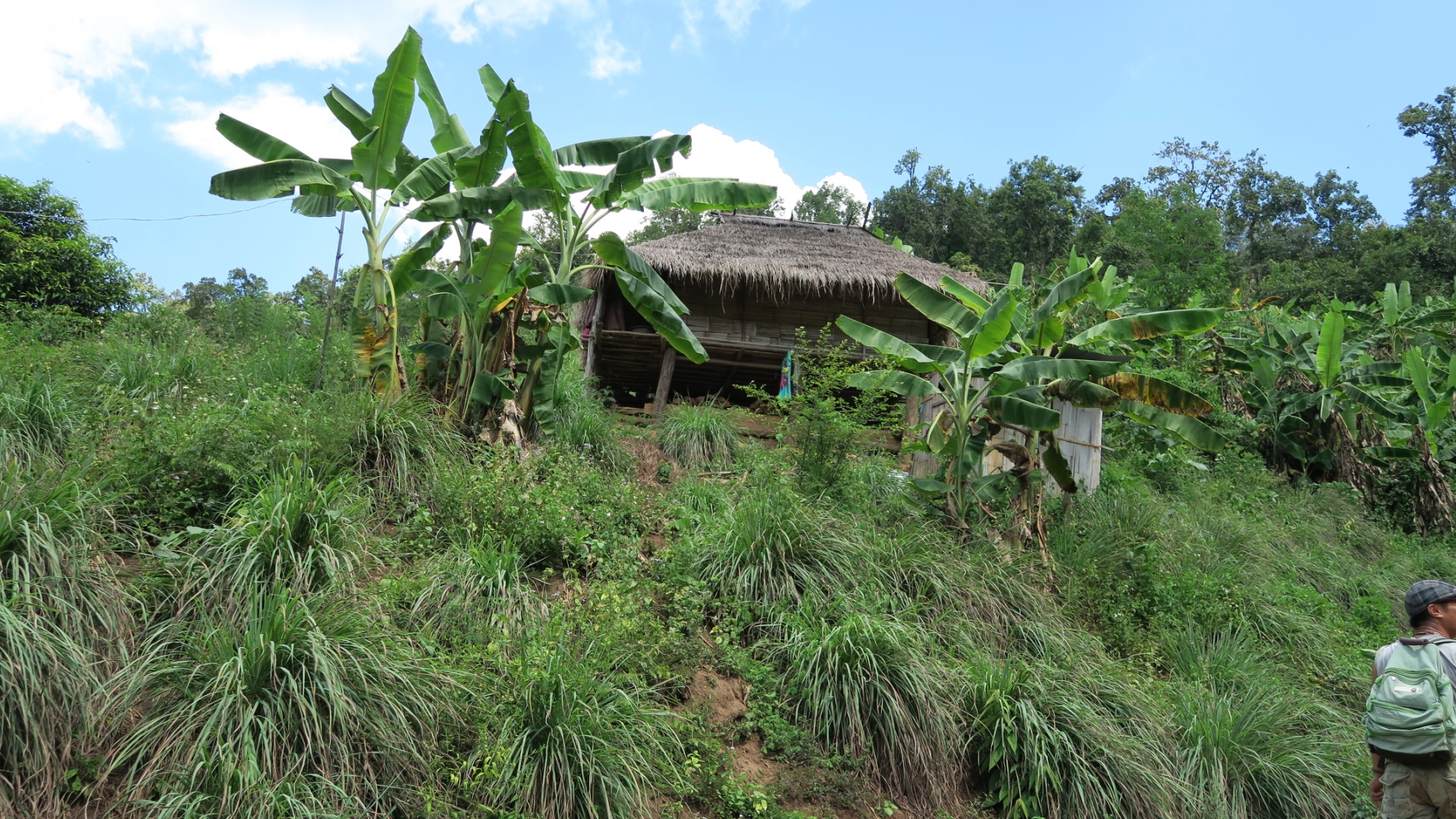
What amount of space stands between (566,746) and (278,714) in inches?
55.2

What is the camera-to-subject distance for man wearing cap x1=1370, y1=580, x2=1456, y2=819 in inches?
168

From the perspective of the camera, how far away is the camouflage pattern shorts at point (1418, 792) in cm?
425

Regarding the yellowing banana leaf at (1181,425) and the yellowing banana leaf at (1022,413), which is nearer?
the yellowing banana leaf at (1022,413)

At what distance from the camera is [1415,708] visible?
4309 mm

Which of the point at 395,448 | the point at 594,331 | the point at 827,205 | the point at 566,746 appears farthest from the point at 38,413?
the point at 827,205

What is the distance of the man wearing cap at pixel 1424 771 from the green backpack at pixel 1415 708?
42 millimetres

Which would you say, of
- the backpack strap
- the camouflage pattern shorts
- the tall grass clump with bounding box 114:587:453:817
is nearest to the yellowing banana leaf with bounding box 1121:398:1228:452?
the backpack strap

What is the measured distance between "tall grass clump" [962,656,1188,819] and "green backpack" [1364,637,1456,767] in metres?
1.66

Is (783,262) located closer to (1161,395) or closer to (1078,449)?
(1078,449)

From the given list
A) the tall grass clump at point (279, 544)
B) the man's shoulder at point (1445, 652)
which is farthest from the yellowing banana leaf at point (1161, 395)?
the tall grass clump at point (279, 544)

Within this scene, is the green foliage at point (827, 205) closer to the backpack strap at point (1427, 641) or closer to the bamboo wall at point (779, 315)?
the bamboo wall at point (779, 315)

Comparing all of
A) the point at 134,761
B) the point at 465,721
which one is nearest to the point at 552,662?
the point at 465,721

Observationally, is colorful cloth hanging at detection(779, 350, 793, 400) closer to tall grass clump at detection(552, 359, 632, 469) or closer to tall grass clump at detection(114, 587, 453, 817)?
tall grass clump at detection(552, 359, 632, 469)

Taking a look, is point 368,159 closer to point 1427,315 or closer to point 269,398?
point 269,398
